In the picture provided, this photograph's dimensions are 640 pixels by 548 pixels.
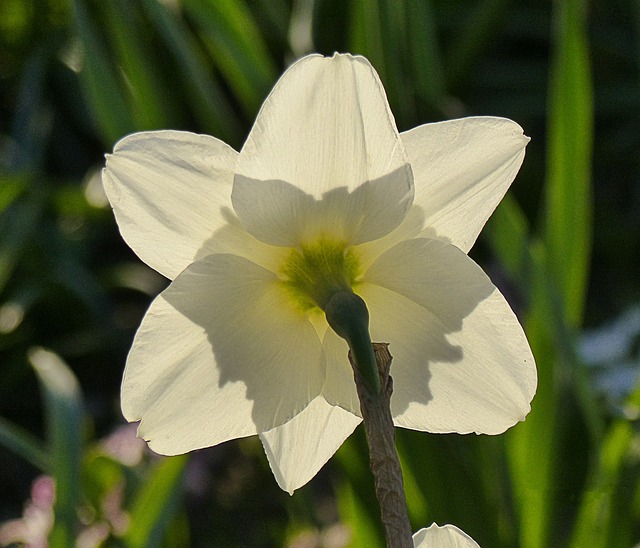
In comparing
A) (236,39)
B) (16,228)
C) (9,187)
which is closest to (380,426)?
(236,39)

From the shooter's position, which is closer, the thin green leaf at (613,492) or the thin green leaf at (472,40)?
the thin green leaf at (613,492)

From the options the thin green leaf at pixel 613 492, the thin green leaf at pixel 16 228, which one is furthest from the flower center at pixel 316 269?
the thin green leaf at pixel 16 228

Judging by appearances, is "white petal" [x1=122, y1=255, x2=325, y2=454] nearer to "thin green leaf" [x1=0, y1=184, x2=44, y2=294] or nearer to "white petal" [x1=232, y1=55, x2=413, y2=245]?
"white petal" [x1=232, y1=55, x2=413, y2=245]

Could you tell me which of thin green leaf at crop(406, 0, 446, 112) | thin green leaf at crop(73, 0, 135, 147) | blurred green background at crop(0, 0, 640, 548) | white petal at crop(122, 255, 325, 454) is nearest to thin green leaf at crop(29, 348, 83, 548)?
blurred green background at crop(0, 0, 640, 548)

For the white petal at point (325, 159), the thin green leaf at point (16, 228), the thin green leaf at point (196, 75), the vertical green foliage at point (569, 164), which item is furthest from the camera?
the thin green leaf at point (16, 228)

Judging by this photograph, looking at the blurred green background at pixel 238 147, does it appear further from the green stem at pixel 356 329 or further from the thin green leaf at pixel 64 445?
the green stem at pixel 356 329

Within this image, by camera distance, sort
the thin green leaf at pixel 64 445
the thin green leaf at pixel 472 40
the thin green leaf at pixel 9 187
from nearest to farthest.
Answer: the thin green leaf at pixel 64 445 < the thin green leaf at pixel 9 187 < the thin green leaf at pixel 472 40

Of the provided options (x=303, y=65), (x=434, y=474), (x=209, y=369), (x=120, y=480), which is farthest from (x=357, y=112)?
(x=120, y=480)
